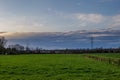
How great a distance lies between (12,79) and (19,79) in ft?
1.67

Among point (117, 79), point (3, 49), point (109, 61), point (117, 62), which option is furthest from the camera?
point (3, 49)

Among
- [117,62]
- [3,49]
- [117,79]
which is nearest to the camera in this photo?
[117,79]

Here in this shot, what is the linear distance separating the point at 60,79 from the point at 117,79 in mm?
4095

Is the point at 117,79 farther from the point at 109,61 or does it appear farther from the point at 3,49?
the point at 3,49

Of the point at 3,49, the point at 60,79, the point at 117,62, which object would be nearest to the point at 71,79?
the point at 60,79

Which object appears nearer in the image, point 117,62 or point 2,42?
point 117,62

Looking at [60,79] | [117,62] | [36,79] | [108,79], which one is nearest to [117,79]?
[108,79]

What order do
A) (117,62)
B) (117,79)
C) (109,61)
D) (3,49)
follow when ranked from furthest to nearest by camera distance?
(3,49)
(109,61)
(117,62)
(117,79)

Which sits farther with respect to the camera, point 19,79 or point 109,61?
point 109,61

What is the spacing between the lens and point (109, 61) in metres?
46.1

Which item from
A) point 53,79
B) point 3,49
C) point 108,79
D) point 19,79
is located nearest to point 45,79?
point 53,79

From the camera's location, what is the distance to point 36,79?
72.1 feet

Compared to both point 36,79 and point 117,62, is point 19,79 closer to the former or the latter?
point 36,79

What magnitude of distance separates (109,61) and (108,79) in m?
24.6
